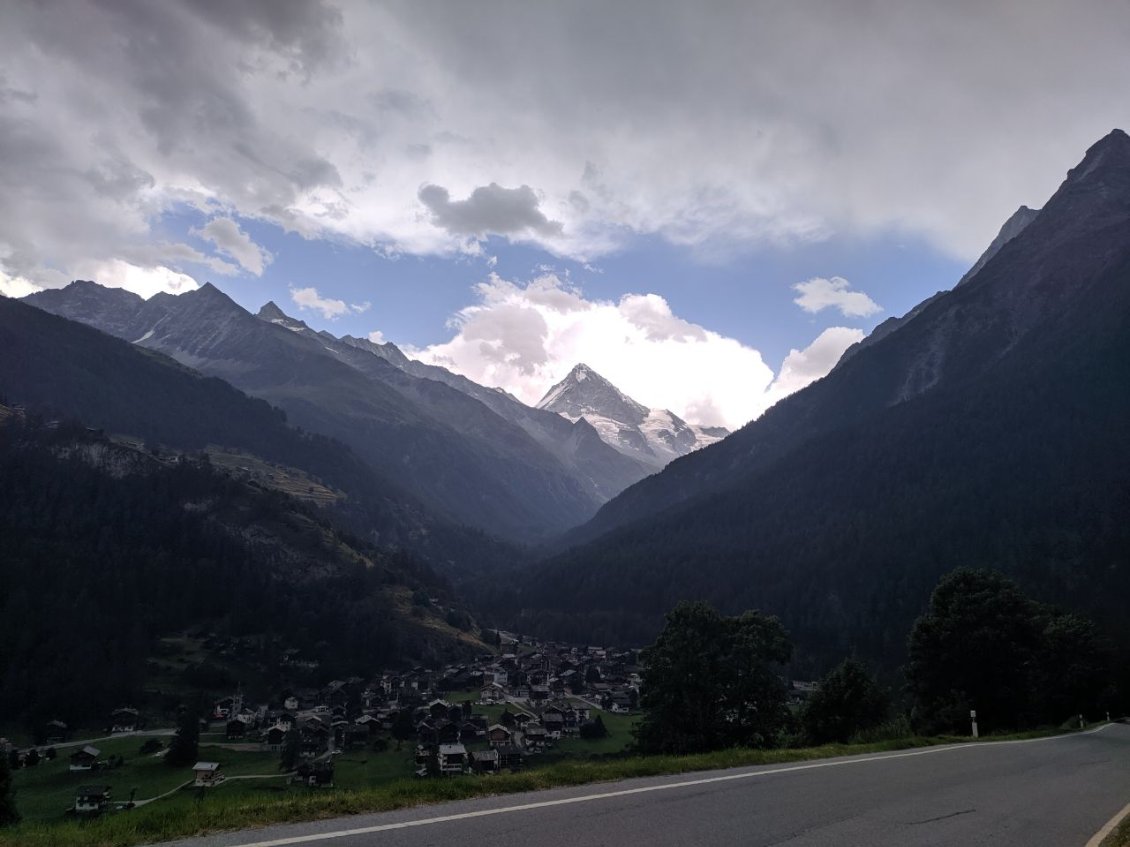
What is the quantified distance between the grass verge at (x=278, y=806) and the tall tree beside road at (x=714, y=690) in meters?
24.5

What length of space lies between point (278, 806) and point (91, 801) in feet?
238

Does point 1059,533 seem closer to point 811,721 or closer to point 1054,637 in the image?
point 1054,637

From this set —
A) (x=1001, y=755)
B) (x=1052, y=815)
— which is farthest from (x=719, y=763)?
(x=1001, y=755)

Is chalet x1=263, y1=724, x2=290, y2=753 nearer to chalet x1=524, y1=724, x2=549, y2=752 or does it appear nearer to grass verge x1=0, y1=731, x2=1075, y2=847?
chalet x1=524, y1=724, x2=549, y2=752

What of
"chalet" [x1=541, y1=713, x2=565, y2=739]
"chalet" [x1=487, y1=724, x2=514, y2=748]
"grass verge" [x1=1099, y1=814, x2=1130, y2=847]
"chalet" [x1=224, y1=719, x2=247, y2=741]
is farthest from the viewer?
"chalet" [x1=224, y1=719, x2=247, y2=741]

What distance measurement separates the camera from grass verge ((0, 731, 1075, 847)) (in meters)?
9.80

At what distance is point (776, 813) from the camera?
504 inches

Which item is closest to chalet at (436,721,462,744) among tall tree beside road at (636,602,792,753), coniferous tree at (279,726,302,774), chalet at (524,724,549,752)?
chalet at (524,724,549,752)

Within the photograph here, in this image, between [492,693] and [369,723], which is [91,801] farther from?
[492,693]

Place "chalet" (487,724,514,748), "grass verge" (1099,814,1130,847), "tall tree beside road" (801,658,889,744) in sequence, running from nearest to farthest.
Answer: "grass verge" (1099,814,1130,847) < "tall tree beside road" (801,658,889,744) < "chalet" (487,724,514,748)

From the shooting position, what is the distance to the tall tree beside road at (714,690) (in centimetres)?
3969

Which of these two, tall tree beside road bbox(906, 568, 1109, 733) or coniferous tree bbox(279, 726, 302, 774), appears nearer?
tall tree beside road bbox(906, 568, 1109, 733)

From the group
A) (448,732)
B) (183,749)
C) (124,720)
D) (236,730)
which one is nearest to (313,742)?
(183,749)

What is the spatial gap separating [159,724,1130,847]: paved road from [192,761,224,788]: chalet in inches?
3131
